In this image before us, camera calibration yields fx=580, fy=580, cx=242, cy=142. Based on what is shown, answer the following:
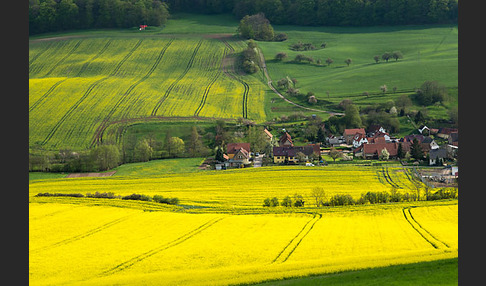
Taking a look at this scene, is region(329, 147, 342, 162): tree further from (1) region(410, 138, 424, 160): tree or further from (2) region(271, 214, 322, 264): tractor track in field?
(2) region(271, 214, 322, 264): tractor track in field

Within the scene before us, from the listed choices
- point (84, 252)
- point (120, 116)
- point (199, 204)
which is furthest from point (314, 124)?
point (84, 252)

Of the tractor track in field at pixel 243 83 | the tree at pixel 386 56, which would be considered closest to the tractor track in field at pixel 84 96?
the tractor track in field at pixel 243 83

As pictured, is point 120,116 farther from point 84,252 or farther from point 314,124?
point 84,252

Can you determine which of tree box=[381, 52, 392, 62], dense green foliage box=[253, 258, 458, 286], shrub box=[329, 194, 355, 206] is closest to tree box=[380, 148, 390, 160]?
shrub box=[329, 194, 355, 206]

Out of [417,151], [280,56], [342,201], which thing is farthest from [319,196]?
[280,56]

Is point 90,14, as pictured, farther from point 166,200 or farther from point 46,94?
point 166,200

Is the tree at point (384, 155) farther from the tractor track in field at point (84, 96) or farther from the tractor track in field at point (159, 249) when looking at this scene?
the tractor track in field at point (84, 96)
